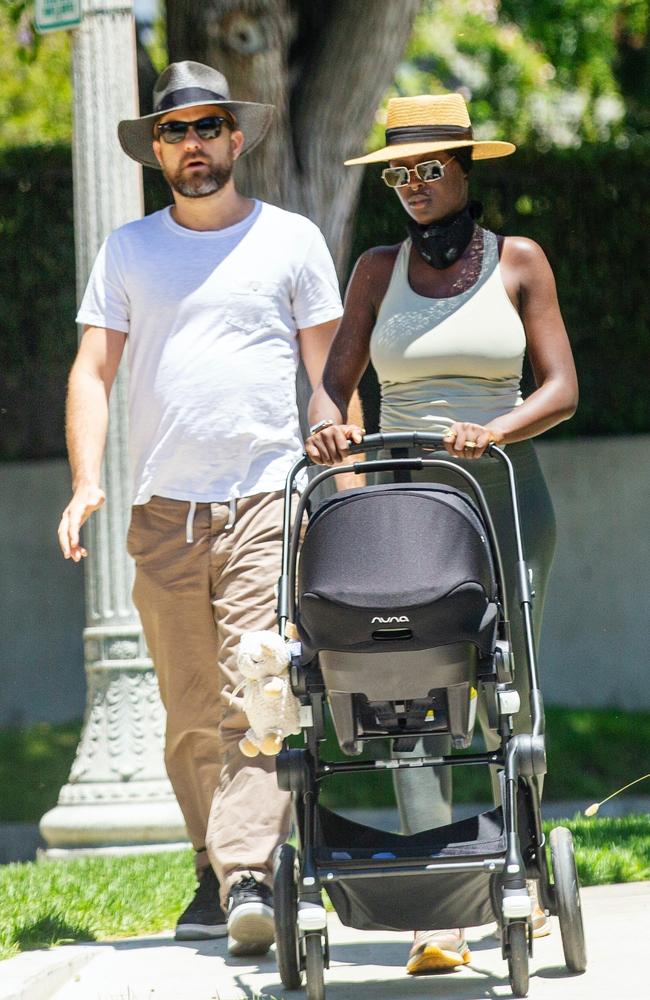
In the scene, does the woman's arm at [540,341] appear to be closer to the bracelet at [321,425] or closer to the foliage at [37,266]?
the bracelet at [321,425]

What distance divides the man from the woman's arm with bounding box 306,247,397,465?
215 millimetres

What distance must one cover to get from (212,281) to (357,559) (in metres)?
1.28

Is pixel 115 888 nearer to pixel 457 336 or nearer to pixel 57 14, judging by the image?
pixel 457 336

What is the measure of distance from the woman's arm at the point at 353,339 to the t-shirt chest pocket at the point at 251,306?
240 mm

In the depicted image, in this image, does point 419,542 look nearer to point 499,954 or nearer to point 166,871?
point 499,954

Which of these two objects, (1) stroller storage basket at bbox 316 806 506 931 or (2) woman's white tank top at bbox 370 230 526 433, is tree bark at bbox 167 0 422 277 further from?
(1) stroller storage basket at bbox 316 806 506 931

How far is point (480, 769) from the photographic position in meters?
8.67

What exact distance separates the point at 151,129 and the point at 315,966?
257cm

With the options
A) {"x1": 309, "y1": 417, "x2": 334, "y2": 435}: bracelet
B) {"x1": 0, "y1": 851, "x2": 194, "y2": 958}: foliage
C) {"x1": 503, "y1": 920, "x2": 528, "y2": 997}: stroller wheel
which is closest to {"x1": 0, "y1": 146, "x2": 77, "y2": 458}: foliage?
{"x1": 0, "y1": 851, "x2": 194, "y2": 958}: foliage

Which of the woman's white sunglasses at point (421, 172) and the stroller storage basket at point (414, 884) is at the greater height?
the woman's white sunglasses at point (421, 172)

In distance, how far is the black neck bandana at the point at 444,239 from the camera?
4.08m

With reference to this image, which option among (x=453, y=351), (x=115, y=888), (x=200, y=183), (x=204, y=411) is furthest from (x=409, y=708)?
(x=115, y=888)

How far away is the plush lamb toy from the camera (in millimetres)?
3533

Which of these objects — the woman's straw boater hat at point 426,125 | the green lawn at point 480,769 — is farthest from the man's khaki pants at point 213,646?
the green lawn at point 480,769
